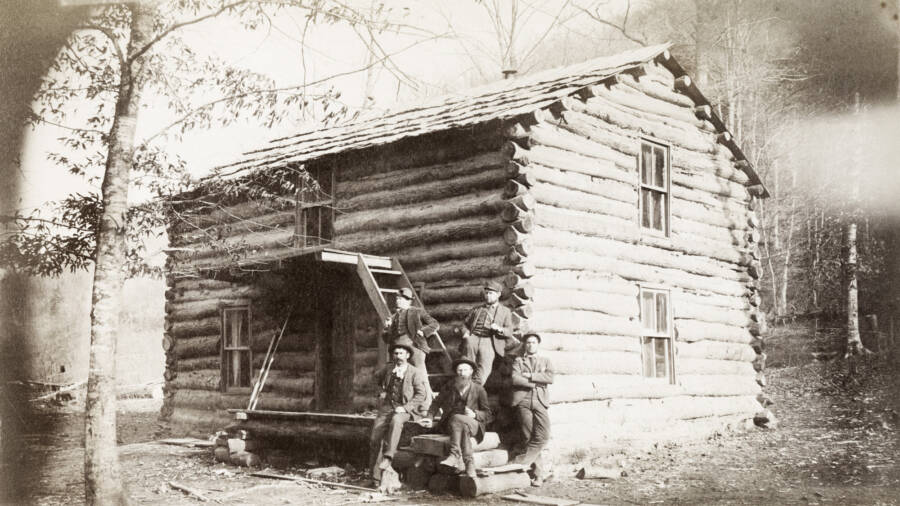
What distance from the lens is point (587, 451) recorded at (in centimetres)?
1234

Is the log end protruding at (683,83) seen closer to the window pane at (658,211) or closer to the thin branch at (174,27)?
the window pane at (658,211)

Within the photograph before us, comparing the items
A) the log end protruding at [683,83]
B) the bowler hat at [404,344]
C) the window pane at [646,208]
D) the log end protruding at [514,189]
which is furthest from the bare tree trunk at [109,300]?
the log end protruding at [683,83]

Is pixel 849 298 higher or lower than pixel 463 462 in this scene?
higher

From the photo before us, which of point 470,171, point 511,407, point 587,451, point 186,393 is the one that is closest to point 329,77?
point 470,171

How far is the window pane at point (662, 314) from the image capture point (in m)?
14.7

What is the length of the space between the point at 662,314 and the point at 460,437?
6.09m

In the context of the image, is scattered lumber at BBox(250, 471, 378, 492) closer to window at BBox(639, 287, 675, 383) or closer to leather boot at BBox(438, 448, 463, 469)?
leather boot at BBox(438, 448, 463, 469)

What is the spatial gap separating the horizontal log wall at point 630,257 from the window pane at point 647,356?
28 cm

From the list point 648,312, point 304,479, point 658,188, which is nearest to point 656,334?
point 648,312

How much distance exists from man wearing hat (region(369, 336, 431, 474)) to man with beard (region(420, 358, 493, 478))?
262 mm

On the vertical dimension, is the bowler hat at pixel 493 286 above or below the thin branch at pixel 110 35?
below

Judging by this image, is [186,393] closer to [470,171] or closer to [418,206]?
[418,206]

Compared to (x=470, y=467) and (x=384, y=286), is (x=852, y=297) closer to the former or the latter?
(x=384, y=286)

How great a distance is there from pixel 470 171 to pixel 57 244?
6.08 metres
